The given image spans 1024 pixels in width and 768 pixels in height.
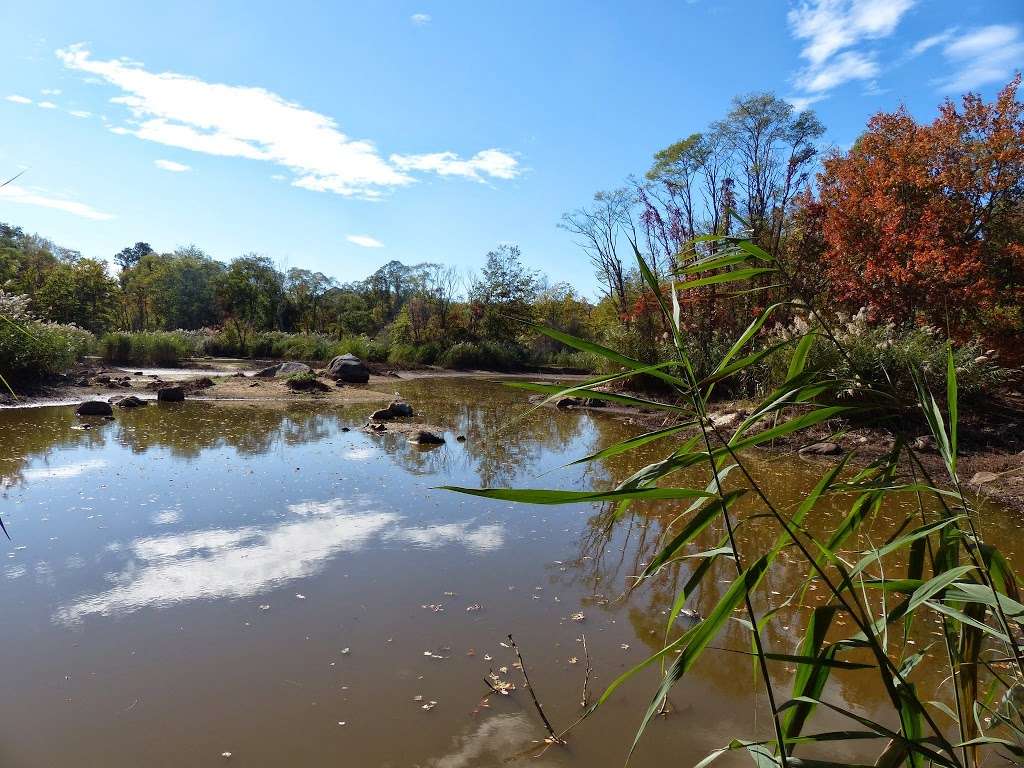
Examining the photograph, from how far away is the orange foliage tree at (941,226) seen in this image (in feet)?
36.6

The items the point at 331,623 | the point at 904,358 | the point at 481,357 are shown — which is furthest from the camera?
the point at 481,357

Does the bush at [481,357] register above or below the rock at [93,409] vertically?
above

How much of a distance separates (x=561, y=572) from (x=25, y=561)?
425 cm

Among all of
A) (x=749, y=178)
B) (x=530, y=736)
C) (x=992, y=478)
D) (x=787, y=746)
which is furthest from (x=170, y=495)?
(x=749, y=178)

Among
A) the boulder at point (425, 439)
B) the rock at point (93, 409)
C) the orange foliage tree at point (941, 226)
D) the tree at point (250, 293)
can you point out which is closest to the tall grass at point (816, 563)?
the boulder at point (425, 439)

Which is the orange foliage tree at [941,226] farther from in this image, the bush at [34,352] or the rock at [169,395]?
the bush at [34,352]

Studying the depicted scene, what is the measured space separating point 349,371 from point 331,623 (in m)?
16.5

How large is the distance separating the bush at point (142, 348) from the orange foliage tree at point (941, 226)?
22.3 m

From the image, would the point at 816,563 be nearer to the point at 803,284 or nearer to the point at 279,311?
the point at 803,284

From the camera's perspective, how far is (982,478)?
23.8ft

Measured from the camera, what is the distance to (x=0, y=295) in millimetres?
13211

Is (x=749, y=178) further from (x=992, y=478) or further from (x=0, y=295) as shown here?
(x=0, y=295)

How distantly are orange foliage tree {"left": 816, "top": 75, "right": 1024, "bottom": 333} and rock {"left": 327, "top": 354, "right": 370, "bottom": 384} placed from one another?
13965 millimetres

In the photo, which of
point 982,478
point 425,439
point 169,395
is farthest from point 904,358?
point 169,395
